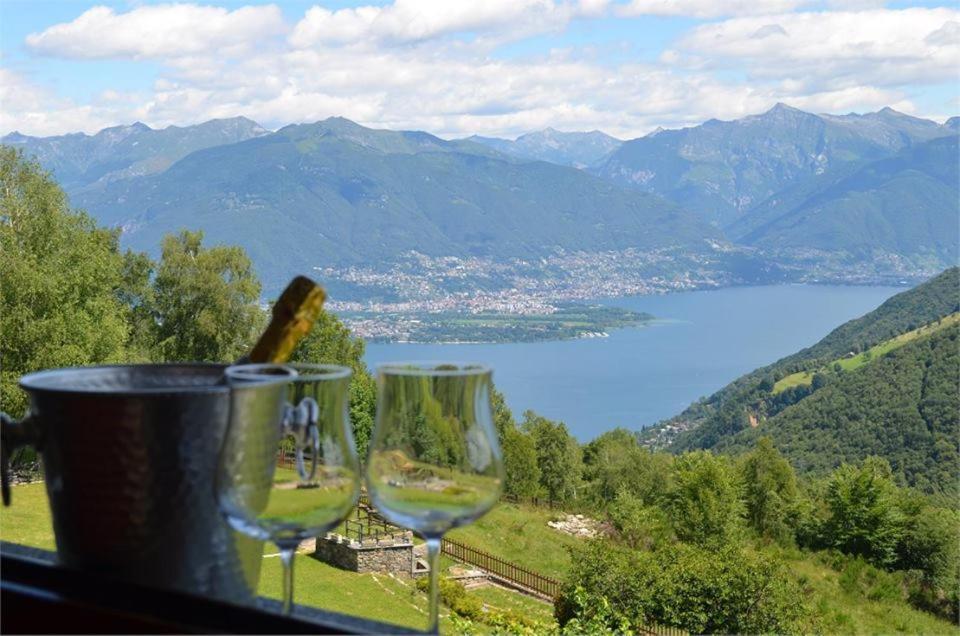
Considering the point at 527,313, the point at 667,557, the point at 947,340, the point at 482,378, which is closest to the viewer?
the point at 482,378

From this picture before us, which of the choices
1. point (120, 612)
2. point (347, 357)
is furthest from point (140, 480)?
point (347, 357)

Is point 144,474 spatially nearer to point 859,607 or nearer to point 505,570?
point 505,570

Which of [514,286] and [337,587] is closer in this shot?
[337,587]

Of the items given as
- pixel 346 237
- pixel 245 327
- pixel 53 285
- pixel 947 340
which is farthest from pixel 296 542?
pixel 346 237

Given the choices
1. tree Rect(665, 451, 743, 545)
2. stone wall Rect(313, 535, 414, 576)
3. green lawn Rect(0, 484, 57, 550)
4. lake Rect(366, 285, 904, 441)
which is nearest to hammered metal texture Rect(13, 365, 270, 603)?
green lawn Rect(0, 484, 57, 550)

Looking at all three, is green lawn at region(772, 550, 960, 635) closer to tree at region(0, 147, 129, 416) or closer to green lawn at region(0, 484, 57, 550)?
green lawn at region(0, 484, 57, 550)

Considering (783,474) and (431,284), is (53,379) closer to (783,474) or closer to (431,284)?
(783,474)
